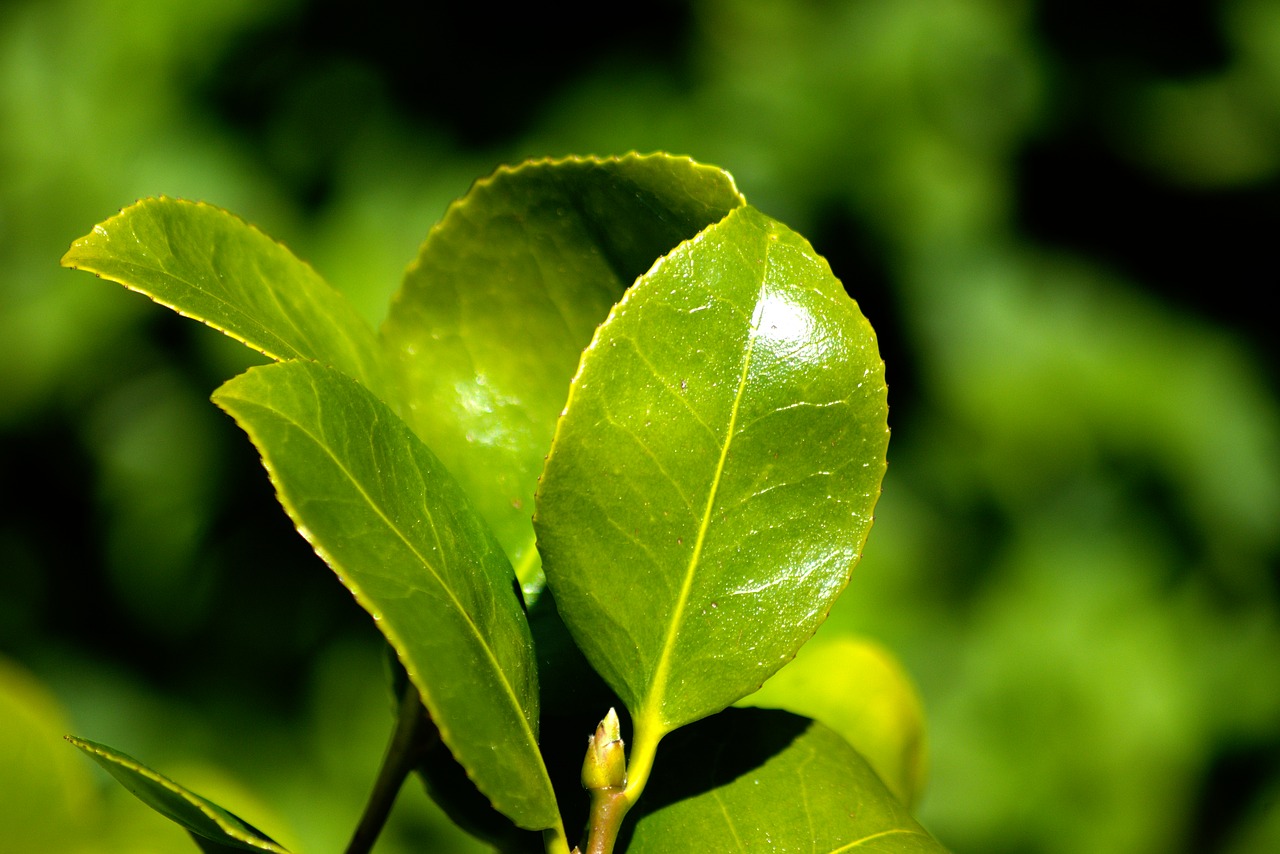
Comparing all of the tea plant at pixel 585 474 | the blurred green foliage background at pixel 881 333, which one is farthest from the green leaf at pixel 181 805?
the blurred green foliage background at pixel 881 333

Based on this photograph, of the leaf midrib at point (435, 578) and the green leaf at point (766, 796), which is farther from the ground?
the leaf midrib at point (435, 578)

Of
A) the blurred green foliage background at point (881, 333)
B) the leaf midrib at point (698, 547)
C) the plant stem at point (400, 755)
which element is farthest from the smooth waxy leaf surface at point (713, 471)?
the blurred green foliage background at point (881, 333)


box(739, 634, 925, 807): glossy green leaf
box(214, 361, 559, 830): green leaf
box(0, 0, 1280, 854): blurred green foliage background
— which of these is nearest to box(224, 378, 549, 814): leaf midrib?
box(214, 361, 559, 830): green leaf

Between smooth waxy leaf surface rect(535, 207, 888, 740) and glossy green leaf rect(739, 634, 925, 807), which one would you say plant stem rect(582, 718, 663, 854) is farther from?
glossy green leaf rect(739, 634, 925, 807)

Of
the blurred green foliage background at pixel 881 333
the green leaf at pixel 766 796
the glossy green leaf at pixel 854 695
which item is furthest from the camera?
the blurred green foliage background at pixel 881 333

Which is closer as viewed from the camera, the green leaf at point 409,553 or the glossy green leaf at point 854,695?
the green leaf at point 409,553

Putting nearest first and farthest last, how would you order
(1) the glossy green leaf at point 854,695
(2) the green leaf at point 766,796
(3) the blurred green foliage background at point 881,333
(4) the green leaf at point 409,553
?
(4) the green leaf at point 409,553, (2) the green leaf at point 766,796, (1) the glossy green leaf at point 854,695, (3) the blurred green foliage background at point 881,333

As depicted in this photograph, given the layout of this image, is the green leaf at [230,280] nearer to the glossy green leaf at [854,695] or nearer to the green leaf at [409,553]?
the green leaf at [409,553]
